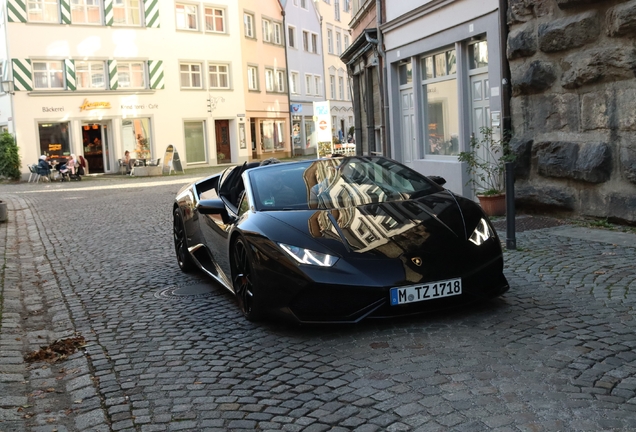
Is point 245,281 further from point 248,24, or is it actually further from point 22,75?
point 248,24

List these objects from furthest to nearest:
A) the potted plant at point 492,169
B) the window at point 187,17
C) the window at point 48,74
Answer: the window at point 187,17, the window at point 48,74, the potted plant at point 492,169

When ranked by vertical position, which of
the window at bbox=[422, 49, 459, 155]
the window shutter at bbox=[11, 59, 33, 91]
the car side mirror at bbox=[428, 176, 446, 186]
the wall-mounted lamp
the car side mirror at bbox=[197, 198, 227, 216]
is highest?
the window shutter at bbox=[11, 59, 33, 91]

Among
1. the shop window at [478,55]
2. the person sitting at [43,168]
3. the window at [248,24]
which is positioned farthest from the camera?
the window at [248,24]

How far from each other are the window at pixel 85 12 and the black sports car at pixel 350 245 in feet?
121

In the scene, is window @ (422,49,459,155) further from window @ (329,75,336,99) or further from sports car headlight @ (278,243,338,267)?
window @ (329,75,336,99)

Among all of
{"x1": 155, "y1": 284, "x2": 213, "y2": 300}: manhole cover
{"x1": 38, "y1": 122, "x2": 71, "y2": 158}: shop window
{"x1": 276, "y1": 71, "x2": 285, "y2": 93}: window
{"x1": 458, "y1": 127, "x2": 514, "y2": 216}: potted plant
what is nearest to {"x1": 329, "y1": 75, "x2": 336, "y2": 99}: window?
{"x1": 276, "y1": 71, "x2": 285, "y2": 93}: window

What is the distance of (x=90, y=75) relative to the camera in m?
41.2

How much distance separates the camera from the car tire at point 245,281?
5.94 metres

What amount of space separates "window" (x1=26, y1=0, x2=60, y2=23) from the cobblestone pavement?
1354 inches

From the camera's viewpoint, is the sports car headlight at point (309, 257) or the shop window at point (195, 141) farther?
the shop window at point (195, 141)

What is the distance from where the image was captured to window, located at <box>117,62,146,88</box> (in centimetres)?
4238

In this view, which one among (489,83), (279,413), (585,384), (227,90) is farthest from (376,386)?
(227,90)

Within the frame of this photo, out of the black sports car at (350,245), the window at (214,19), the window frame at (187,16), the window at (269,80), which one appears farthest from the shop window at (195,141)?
the black sports car at (350,245)

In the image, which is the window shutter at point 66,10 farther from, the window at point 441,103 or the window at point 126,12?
the window at point 441,103
